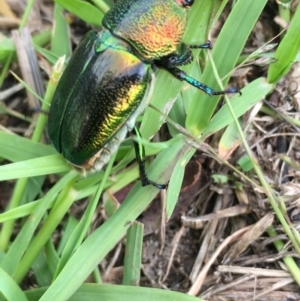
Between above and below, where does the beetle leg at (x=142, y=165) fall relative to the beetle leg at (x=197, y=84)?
below

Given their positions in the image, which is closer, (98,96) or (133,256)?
(98,96)

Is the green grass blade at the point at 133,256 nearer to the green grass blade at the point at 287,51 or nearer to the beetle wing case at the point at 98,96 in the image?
the beetle wing case at the point at 98,96

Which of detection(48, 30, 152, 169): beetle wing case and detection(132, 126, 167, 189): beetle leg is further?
detection(132, 126, 167, 189): beetle leg

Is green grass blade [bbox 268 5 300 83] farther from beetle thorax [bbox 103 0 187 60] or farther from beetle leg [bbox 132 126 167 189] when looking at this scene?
beetle leg [bbox 132 126 167 189]

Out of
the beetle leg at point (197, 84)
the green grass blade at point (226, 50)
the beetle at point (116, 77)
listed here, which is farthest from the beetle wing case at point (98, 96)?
the green grass blade at point (226, 50)

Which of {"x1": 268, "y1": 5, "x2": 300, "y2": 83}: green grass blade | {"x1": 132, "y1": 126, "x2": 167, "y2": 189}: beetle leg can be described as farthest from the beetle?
{"x1": 268, "y1": 5, "x2": 300, "y2": 83}: green grass blade

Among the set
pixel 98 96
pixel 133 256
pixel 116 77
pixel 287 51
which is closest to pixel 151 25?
pixel 116 77

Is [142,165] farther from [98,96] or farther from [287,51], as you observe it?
[287,51]

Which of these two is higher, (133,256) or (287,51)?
(287,51)
